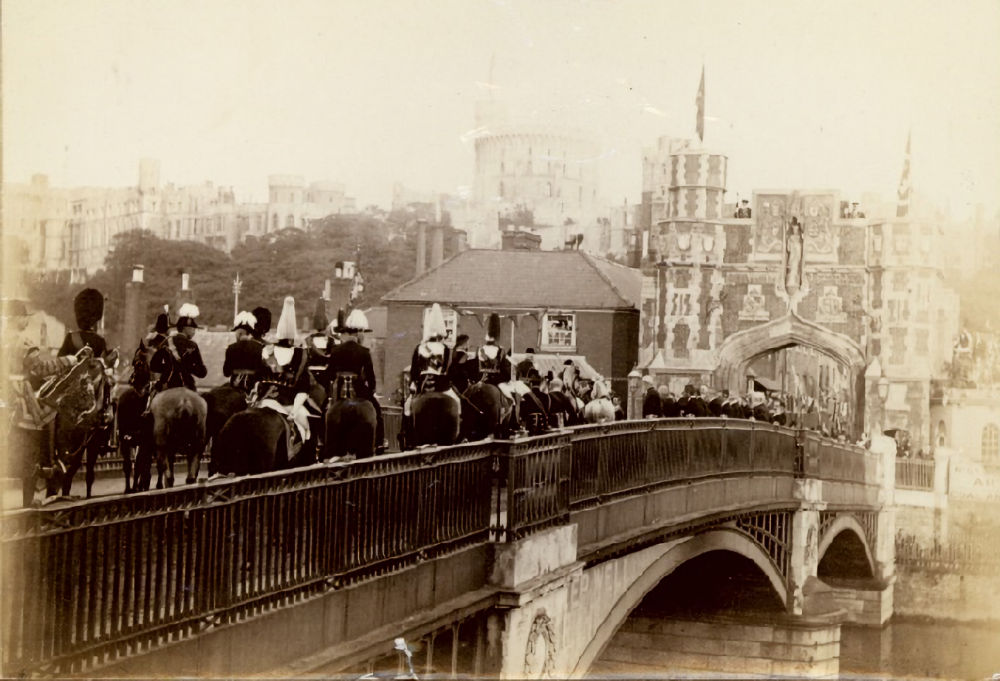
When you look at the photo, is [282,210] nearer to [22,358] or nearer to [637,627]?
[22,358]

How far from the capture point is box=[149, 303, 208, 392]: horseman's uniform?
36.6 feet

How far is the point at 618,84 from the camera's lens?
57.3 feet

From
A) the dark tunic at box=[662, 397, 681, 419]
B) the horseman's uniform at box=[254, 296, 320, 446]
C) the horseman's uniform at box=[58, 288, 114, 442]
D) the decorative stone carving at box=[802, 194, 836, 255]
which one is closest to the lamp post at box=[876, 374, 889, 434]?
the decorative stone carving at box=[802, 194, 836, 255]

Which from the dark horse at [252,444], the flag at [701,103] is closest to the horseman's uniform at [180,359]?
the dark horse at [252,444]

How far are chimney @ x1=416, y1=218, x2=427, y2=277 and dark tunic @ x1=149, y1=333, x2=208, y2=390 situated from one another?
7.82 metres

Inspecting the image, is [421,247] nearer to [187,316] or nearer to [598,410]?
[598,410]

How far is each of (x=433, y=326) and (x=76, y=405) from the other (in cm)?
320

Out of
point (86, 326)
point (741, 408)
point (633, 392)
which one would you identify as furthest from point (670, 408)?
point (86, 326)

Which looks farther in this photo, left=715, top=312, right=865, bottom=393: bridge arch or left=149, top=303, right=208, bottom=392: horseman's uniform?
left=715, top=312, right=865, bottom=393: bridge arch

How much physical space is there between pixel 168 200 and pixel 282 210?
1.82m

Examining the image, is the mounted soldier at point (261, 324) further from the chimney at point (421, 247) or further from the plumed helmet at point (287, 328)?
the chimney at point (421, 247)

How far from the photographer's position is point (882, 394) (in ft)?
96.1

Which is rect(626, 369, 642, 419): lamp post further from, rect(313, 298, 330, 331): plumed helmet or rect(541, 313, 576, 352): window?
rect(313, 298, 330, 331): plumed helmet

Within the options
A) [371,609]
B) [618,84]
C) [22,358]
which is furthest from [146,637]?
[618,84]
